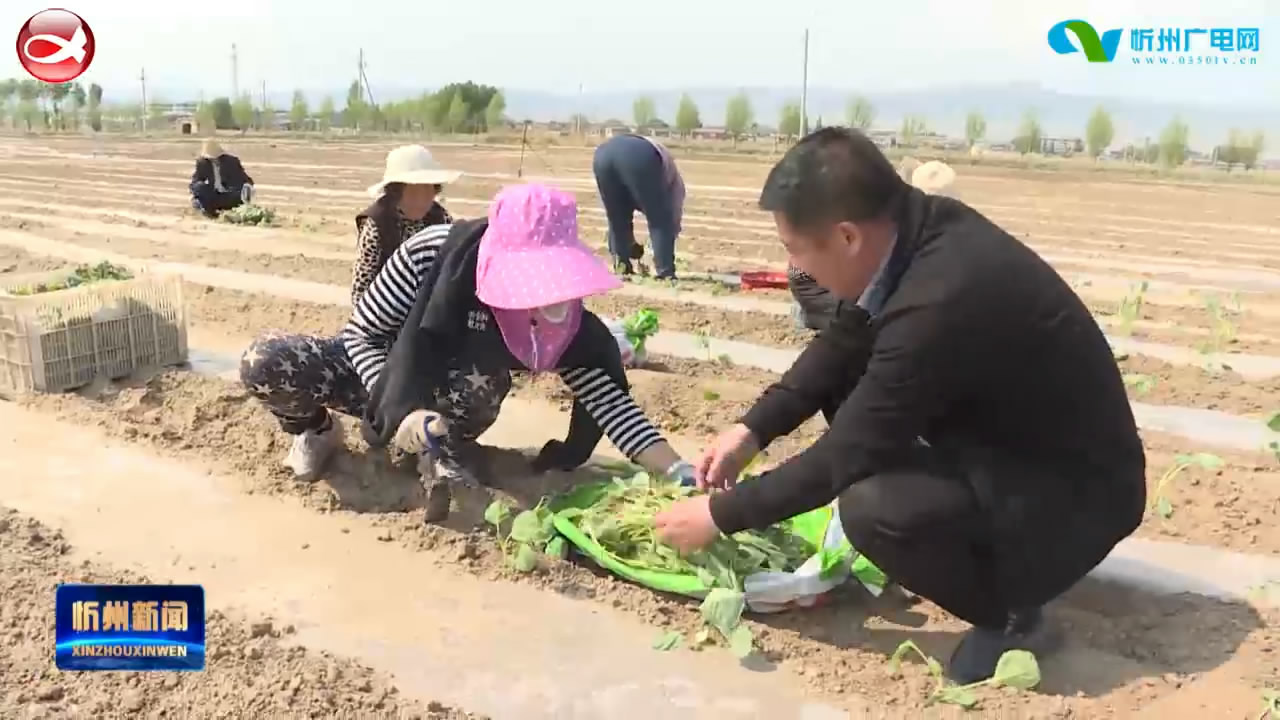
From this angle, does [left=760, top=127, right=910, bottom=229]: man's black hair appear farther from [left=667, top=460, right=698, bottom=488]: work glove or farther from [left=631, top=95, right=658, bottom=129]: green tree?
[left=631, top=95, right=658, bottom=129]: green tree

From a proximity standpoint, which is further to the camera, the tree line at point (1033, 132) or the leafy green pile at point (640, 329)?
the tree line at point (1033, 132)

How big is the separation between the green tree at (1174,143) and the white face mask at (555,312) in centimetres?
4480

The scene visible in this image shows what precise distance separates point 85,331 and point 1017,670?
3917 mm

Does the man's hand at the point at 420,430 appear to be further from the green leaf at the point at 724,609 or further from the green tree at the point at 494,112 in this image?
the green tree at the point at 494,112

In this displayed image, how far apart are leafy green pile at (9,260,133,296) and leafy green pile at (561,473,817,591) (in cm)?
297

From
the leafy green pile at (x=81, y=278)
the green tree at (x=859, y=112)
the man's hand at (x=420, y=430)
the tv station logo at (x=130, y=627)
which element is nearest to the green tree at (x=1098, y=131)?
the green tree at (x=859, y=112)

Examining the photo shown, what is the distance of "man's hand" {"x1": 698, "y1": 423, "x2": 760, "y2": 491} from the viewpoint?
2.66 meters

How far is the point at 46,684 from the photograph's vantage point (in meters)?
2.34

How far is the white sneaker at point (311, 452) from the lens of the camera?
362 centimetres

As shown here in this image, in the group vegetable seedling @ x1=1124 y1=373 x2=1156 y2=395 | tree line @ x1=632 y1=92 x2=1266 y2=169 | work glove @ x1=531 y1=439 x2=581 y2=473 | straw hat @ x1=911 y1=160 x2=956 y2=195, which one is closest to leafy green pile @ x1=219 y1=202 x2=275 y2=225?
straw hat @ x1=911 y1=160 x2=956 y2=195

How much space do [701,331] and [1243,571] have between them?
138 inches

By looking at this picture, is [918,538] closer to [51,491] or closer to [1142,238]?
[51,491]

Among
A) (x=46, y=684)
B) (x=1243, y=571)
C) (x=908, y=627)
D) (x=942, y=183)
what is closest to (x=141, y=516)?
(x=46, y=684)

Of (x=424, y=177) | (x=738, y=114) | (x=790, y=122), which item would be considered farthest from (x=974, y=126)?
(x=424, y=177)
